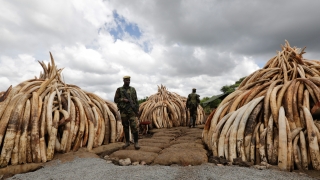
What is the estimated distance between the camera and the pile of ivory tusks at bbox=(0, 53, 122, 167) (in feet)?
14.0

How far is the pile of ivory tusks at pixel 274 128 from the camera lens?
12.0 feet

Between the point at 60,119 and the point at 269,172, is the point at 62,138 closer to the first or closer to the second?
the point at 60,119

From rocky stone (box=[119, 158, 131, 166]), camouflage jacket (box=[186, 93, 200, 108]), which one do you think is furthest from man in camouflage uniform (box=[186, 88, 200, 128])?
rocky stone (box=[119, 158, 131, 166])

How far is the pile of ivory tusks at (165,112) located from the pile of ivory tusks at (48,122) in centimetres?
444

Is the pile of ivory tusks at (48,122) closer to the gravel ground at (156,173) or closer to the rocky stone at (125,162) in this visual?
the gravel ground at (156,173)

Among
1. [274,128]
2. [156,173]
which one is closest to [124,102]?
[156,173]

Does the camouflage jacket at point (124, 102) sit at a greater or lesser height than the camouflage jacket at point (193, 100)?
lesser

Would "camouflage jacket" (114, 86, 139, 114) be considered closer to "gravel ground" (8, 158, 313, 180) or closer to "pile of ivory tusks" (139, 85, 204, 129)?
"gravel ground" (8, 158, 313, 180)

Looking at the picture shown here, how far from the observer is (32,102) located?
476cm

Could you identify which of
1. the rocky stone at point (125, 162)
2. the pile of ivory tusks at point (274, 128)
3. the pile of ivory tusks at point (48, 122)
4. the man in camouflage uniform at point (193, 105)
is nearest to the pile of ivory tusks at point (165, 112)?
the man in camouflage uniform at point (193, 105)

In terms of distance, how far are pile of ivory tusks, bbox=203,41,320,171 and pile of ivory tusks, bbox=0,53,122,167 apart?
9.23ft

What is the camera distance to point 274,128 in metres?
4.06

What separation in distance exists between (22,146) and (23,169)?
16.7 inches

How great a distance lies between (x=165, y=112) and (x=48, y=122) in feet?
22.2
